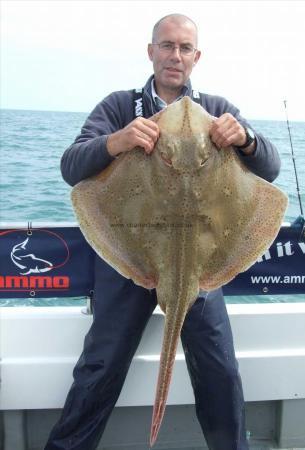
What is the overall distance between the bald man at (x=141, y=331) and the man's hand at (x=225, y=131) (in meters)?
0.57

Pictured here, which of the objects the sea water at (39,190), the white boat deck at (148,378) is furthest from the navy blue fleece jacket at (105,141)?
the sea water at (39,190)

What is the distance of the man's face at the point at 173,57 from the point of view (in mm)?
2834

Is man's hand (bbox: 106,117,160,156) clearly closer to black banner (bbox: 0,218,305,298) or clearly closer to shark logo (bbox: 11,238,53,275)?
black banner (bbox: 0,218,305,298)

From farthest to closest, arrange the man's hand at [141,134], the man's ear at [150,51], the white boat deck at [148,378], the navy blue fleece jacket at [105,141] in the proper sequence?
the white boat deck at [148,378] → the man's ear at [150,51] → the navy blue fleece jacket at [105,141] → the man's hand at [141,134]

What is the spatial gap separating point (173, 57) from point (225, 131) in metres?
0.83

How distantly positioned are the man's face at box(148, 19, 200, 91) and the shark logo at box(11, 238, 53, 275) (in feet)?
4.66

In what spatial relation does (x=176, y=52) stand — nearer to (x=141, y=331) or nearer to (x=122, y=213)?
(x=122, y=213)

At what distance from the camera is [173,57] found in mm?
2861

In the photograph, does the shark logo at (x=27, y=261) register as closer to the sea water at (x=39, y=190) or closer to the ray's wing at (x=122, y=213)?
the ray's wing at (x=122, y=213)

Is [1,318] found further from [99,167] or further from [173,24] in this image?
[173,24]

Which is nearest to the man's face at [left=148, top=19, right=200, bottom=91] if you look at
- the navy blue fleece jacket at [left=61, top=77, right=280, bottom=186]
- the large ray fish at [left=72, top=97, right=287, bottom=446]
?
the navy blue fleece jacket at [left=61, top=77, right=280, bottom=186]

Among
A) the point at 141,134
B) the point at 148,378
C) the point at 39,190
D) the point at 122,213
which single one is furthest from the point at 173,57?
the point at 39,190

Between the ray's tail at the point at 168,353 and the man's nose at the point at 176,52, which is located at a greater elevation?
the man's nose at the point at 176,52

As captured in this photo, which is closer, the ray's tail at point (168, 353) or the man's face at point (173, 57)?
the ray's tail at point (168, 353)
